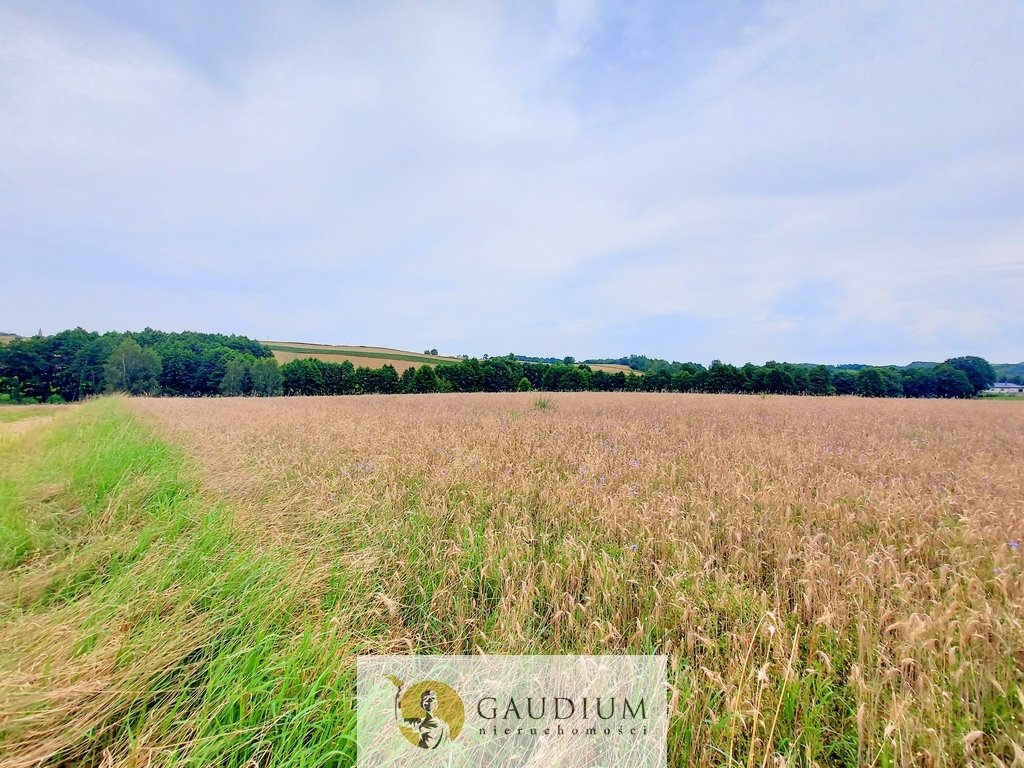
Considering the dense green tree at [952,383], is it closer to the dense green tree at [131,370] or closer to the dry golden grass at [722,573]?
the dry golden grass at [722,573]

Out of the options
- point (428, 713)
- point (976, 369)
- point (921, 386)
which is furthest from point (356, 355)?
point (976, 369)

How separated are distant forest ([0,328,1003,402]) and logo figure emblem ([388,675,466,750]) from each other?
1979 inches

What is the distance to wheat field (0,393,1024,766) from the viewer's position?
5.26 ft

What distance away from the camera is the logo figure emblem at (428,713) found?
168cm

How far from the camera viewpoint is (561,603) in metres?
2.55

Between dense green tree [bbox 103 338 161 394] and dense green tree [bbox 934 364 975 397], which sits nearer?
dense green tree [bbox 934 364 975 397]

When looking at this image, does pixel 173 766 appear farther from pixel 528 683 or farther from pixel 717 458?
pixel 717 458

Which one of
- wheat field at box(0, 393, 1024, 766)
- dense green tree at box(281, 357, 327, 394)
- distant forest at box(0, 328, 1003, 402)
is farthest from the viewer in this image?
dense green tree at box(281, 357, 327, 394)

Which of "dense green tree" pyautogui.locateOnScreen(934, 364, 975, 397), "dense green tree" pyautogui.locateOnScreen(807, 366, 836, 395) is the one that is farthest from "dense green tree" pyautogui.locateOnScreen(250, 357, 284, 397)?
"dense green tree" pyautogui.locateOnScreen(934, 364, 975, 397)

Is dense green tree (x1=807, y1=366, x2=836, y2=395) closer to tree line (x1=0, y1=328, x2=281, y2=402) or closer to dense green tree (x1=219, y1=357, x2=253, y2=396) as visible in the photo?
tree line (x1=0, y1=328, x2=281, y2=402)

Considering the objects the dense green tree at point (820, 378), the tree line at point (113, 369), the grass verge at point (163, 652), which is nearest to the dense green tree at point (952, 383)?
the dense green tree at point (820, 378)

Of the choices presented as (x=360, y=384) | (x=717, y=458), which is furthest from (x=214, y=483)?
(x=360, y=384)

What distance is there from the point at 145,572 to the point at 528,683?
8.26 feet

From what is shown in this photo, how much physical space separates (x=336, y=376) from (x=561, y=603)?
248 feet
